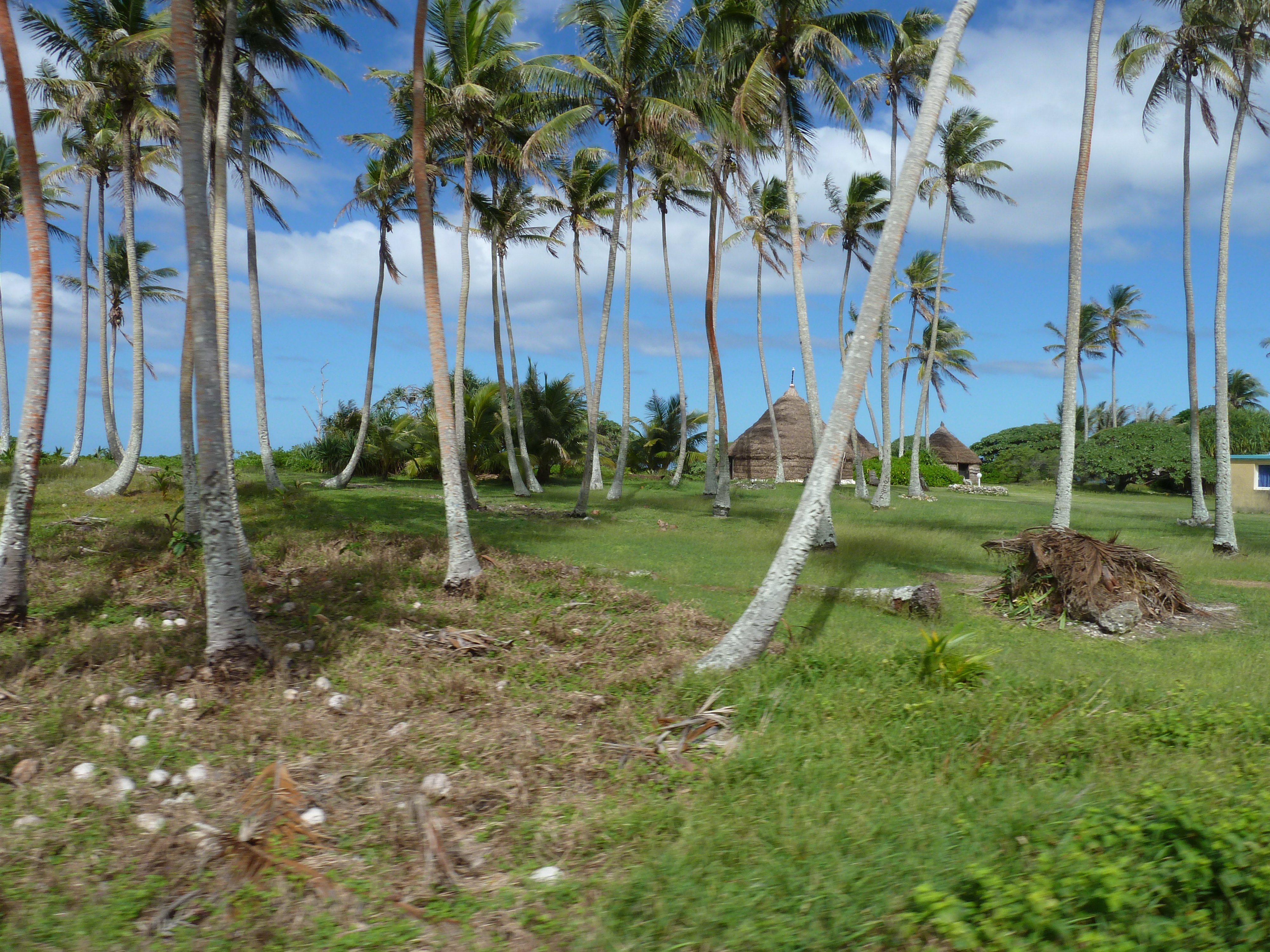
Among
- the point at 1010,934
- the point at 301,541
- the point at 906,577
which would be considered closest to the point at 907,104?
the point at 906,577

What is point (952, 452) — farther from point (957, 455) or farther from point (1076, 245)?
point (1076, 245)

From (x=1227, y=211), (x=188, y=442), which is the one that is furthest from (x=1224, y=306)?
(x=188, y=442)

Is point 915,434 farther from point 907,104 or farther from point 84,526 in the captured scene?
point 84,526

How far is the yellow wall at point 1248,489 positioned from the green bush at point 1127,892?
1396 inches

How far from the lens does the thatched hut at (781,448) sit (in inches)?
1563

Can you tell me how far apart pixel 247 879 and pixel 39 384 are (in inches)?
265

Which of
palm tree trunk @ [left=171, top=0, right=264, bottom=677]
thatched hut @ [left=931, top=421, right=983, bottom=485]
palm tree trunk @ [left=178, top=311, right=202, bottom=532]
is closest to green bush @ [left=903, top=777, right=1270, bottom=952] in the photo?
palm tree trunk @ [left=171, top=0, right=264, bottom=677]

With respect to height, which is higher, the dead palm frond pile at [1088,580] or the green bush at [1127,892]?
the dead palm frond pile at [1088,580]

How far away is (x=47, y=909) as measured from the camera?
148 inches

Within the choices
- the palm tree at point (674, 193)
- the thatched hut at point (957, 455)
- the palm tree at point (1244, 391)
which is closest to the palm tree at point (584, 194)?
the palm tree at point (674, 193)

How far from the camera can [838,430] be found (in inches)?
302

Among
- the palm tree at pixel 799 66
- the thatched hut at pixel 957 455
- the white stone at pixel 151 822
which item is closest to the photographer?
the white stone at pixel 151 822

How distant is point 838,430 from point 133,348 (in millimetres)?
16679

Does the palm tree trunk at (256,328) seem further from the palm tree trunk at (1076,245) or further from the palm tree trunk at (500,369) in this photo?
the palm tree trunk at (1076,245)
